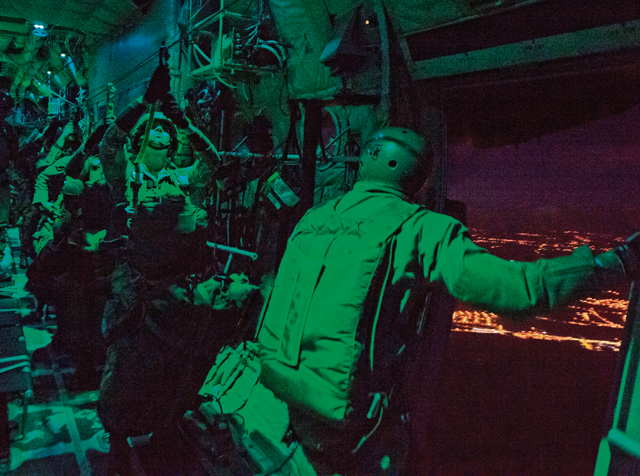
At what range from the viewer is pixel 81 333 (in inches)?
215

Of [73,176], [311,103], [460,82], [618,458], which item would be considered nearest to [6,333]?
[73,176]

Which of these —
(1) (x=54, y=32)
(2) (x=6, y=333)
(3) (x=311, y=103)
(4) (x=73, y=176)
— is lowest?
(2) (x=6, y=333)

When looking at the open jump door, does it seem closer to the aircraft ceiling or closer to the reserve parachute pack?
the reserve parachute pack

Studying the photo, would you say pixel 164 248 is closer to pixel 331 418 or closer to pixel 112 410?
pixel 112 410

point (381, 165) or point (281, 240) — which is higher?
point (381, 165)

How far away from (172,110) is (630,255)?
380cm

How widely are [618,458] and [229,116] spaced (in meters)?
7.22

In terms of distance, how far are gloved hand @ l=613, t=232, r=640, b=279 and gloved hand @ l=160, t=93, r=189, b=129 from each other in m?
3.75

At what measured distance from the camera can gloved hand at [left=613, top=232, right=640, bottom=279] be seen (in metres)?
1.80

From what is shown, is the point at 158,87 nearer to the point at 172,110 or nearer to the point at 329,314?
the point at 172,110

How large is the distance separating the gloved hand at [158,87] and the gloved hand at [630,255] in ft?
12.2

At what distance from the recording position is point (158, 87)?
4.21 meters

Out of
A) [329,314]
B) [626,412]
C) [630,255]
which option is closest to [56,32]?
[329,314]

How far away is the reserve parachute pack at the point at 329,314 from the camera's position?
2102mm
